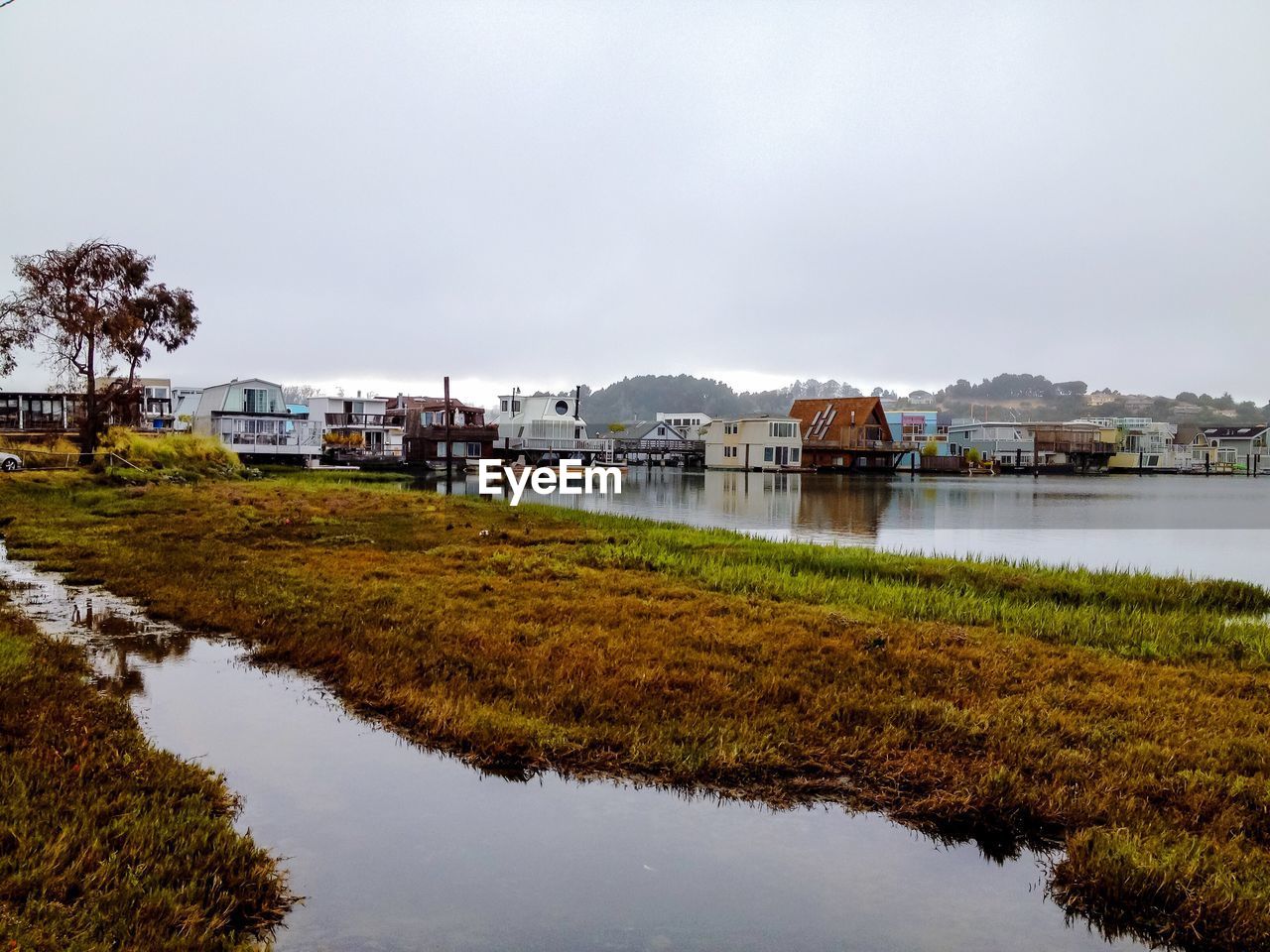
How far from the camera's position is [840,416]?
344 feet

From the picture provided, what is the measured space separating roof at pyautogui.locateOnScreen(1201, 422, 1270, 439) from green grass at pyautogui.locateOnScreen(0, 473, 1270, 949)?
140 meters

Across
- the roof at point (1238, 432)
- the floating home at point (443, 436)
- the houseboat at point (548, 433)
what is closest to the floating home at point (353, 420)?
the floating home at point (443, 436)

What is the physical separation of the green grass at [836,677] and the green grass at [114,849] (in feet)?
6.89

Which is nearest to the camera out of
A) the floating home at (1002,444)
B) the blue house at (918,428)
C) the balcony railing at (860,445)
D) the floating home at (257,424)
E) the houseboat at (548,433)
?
the floating home at (257,424)

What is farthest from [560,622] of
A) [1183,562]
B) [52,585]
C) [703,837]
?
[1183,562]

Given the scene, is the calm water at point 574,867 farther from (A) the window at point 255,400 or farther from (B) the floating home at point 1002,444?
(B) the floating home at point 1002,444

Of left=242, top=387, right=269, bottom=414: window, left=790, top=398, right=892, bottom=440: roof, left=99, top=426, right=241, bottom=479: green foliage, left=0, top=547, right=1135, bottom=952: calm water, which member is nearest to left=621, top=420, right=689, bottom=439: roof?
left=790, top=398, right=892, bottom=440: roof

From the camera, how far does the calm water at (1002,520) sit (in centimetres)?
2692

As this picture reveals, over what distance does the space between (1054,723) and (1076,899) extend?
2.85 metres

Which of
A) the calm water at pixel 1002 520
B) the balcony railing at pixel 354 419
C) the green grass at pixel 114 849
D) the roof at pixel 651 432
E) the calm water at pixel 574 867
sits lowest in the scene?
the calm water at pixel 1002 520

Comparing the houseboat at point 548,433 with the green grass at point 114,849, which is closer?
the green grass at point 114,849

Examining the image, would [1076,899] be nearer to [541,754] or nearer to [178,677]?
[541,754]

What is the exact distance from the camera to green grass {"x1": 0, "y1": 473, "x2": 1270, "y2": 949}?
18.7 ft

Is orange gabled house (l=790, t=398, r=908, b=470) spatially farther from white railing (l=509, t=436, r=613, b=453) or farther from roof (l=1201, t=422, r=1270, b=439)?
roof (l=1201, t=422, r=1270, b=439)
